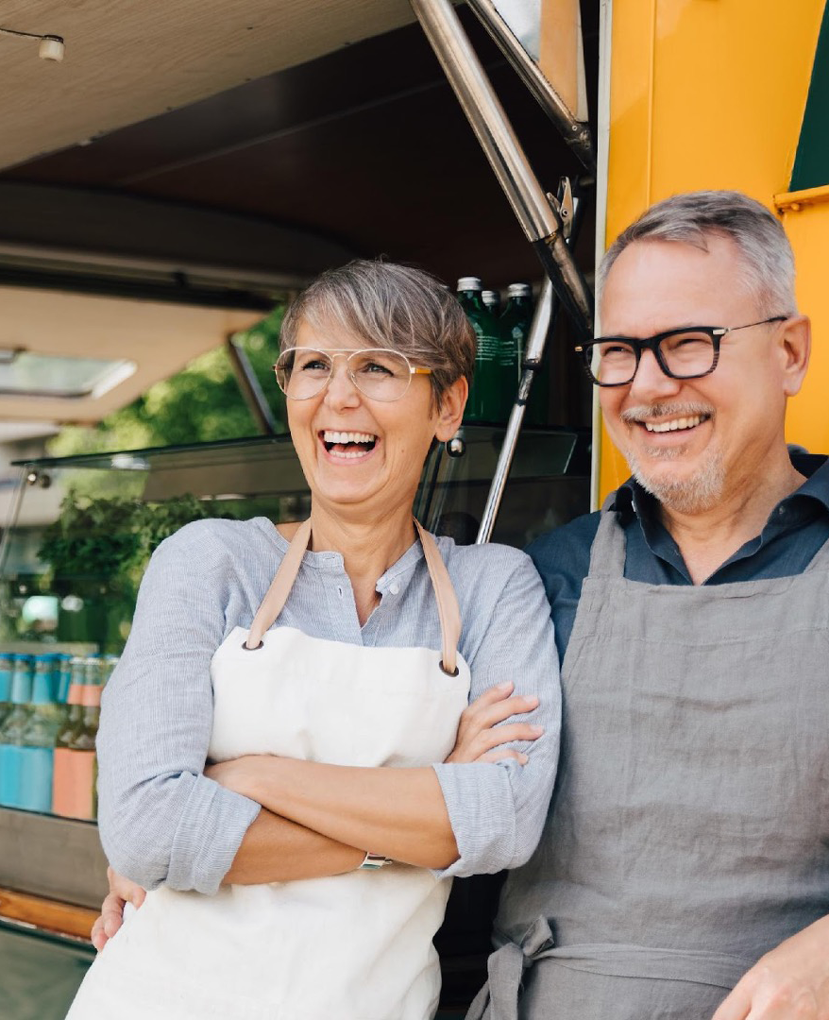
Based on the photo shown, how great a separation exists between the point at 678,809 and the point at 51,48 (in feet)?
5.15

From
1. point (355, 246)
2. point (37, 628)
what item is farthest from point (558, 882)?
point (355, 246)

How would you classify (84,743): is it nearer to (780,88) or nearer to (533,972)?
(533,972)

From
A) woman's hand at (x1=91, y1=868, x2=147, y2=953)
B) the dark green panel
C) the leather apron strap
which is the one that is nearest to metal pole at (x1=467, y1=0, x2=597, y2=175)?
the dark green panel

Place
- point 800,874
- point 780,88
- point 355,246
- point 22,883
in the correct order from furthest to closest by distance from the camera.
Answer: point 355,246, point 22,883, point 780,88, point 800,874

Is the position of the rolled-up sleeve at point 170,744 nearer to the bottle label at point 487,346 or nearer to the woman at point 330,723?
the woman at point 330,723

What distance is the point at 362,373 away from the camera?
5.65 ft

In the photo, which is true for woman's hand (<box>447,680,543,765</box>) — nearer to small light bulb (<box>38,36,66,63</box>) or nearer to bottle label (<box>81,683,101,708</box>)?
small light bulb (<box>38,36,66,63</box>)

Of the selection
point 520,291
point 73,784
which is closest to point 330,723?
point 520,291

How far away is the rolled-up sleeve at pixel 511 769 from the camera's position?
1.48 m

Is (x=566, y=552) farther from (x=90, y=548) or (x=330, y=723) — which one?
(x=90, y=548)

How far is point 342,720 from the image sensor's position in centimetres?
158

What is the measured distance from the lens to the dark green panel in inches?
74.5

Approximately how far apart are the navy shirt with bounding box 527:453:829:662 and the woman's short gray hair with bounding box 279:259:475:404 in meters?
0.29

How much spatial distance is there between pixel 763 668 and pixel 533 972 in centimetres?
49
